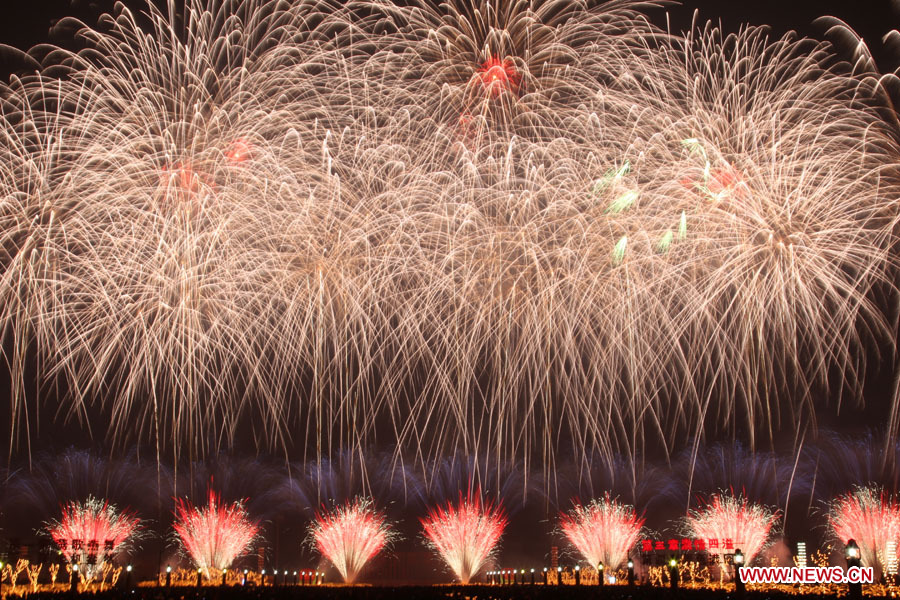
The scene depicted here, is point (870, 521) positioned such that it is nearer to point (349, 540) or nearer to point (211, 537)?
point (349, 540)

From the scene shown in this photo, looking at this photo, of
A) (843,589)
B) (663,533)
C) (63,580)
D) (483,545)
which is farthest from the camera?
(663,533)

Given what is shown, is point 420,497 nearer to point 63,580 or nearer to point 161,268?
point 63,580

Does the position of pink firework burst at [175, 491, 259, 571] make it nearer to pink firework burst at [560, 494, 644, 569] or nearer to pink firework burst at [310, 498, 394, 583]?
pink firework burst at [310, 498, 394, 583]

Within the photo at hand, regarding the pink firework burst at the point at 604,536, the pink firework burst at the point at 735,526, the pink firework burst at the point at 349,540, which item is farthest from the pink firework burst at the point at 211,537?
the pink firework burst at the point at 735,526

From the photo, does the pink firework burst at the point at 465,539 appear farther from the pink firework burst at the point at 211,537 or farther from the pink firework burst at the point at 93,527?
the pink firework burst at the point at 93,527

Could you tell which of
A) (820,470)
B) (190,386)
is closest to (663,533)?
(820,470)

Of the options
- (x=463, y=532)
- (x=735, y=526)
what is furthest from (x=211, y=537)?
(x=735, y=526)

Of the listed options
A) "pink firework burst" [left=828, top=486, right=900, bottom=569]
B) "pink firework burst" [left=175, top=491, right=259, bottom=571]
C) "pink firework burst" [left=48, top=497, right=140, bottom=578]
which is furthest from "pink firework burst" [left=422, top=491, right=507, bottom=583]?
"pink firework burst" [left=828, top=486, right=900, bottom=569]
